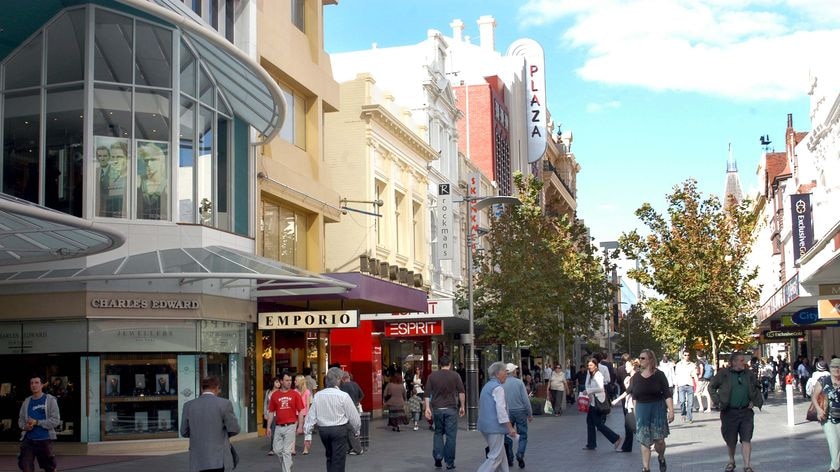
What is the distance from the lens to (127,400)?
70.2 ft

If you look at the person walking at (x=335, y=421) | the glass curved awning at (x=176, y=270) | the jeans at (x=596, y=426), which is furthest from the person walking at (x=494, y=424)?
the glass curved awning at (x=176, y=270)

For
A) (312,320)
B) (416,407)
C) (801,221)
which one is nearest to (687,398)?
(416,407)

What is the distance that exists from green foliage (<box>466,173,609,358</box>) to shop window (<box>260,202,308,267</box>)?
12.1 metres

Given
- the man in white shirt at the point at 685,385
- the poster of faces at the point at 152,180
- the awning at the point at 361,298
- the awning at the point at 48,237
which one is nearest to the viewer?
the awning at the point at 48,237

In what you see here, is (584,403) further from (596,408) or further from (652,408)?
(652,408)

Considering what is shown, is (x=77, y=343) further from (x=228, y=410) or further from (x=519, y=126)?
(x=519, y=126)

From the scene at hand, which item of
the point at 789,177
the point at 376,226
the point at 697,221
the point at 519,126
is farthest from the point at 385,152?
the point at 789,177

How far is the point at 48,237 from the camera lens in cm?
1841

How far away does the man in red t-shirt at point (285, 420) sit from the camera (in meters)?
16.1

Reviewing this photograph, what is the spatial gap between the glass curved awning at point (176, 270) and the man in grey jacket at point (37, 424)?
17.2 ft

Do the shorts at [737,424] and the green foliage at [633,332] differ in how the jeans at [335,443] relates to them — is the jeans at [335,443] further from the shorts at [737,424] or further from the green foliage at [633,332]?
the green foliage at [633,332]

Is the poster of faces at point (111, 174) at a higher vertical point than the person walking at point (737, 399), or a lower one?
higher

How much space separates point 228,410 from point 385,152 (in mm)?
25930

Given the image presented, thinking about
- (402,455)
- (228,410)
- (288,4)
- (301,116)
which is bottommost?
(402,455)
